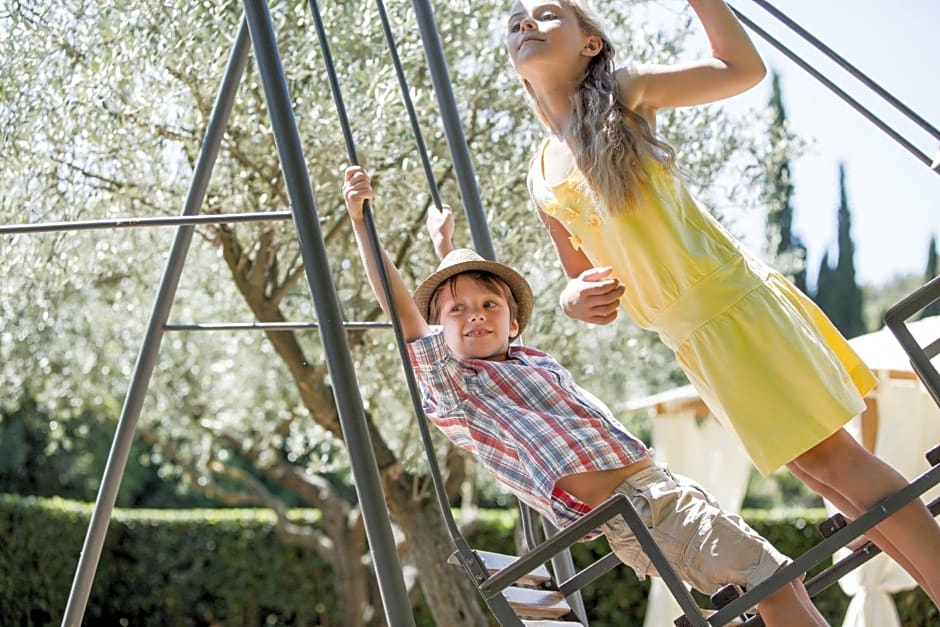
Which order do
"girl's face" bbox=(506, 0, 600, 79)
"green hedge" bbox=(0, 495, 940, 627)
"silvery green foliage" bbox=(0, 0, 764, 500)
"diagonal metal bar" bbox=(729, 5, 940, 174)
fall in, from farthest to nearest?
"green hedge" bbox=(0, 495, 940, 627), "silvery green foliage" bbox=(0, 0, 764, 500), "diagonal metal bar" bbox=(729, 5, 940, 174), "girl's face" bbox=(506, 0, 600, 79)

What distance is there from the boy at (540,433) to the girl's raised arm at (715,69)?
2.02 ft

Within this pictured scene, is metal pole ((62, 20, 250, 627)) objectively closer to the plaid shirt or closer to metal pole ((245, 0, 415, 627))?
metal pole ((245, 0, 415, 627))

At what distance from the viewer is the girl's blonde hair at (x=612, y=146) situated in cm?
236

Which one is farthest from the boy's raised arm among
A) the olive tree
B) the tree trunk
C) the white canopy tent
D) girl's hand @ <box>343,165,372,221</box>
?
the tree trunk

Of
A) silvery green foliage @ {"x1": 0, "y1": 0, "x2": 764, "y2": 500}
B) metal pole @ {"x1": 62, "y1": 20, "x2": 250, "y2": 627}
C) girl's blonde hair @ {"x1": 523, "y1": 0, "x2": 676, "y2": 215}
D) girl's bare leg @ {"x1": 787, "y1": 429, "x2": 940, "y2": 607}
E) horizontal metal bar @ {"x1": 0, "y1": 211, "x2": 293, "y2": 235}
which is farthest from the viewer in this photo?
silvery green foliage @ {"x1": 0, "y1": 0, "x2": 764, "y2": 500}

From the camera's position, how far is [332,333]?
233 centimetres

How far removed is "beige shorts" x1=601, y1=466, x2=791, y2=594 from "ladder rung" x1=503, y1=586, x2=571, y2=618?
0.77 ft

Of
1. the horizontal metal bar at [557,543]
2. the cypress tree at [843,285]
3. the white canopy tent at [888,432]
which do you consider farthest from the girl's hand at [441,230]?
the cypress tree at [843,285]

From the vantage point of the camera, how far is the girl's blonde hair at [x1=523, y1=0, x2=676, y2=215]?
236 cm

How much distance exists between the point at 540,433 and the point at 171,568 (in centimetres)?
963

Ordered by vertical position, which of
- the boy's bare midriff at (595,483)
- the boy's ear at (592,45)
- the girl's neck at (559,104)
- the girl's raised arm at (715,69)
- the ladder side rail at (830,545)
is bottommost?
the ladder side rail at (830,545)

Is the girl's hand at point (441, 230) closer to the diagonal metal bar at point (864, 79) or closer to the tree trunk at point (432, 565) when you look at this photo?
the diagonal metal bar at point (864, 79)

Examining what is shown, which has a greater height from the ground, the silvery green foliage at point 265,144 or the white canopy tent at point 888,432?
the silvery green foliage at point 265,144

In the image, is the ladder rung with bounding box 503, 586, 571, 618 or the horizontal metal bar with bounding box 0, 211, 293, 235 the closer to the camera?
the ladder rung with bounding box 503, 586, 571, 618
